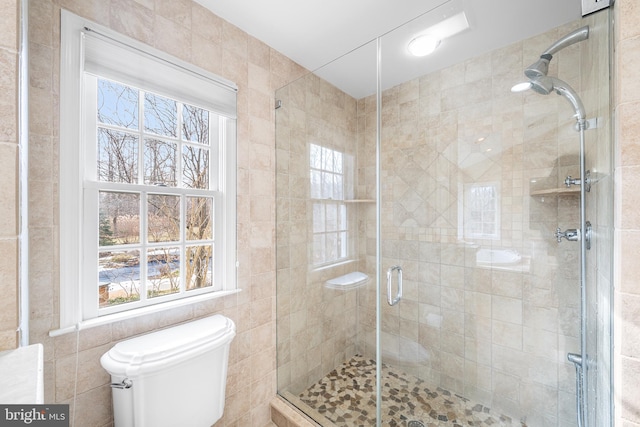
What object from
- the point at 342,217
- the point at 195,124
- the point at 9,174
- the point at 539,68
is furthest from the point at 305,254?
the point at 539,68

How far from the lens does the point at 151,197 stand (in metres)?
1.35

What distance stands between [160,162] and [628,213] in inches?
73.1

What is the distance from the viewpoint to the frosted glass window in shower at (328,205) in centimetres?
188

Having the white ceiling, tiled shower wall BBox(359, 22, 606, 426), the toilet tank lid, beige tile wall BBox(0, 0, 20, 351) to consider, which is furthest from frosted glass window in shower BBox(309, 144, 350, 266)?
beige tile wall BBox(0, 0, 20, 351)

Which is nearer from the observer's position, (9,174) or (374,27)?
(9,174)

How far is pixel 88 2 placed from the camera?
113 centimetres

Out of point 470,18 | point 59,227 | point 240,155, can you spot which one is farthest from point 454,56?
point 59,227

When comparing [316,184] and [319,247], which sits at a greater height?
[316,184]

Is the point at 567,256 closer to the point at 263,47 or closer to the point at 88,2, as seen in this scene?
the point at 263,47

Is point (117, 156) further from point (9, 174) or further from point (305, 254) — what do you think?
point (305, 254)

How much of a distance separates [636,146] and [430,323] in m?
1.40

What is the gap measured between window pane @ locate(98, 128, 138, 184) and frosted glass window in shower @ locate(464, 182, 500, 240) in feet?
6.09

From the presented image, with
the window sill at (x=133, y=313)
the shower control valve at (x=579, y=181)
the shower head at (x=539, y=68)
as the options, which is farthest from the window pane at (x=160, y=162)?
the shower control valve at (x=579, y=181)

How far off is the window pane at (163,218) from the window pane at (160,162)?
0.08 m
